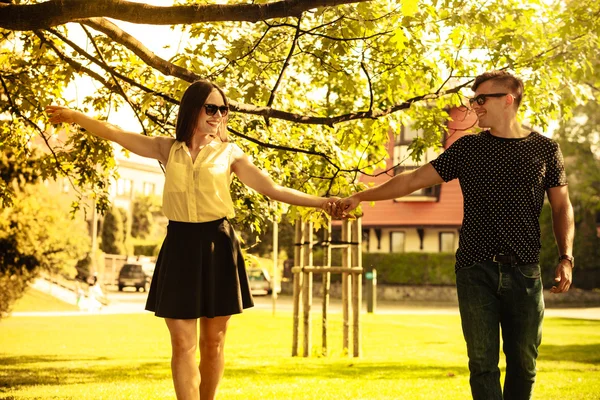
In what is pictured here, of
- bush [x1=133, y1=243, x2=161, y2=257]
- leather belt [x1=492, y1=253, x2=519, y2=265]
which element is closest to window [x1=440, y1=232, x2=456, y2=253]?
bush [x1=133, y1=243, x2=161, y2=257]

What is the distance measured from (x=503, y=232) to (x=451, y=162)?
1.76 feet

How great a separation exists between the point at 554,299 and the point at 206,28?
131 feet

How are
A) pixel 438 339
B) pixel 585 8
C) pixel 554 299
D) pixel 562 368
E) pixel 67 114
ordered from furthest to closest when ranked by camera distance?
pixel 554 299 < pixel 438 339 < pixel 562 368 < pixel 585 8 < pixel 67 114

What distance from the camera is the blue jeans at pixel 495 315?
16.7 ft

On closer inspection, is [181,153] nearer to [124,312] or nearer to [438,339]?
[438,339]

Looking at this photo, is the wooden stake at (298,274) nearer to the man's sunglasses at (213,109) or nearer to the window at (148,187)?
the man's sunglasses at (213,109)

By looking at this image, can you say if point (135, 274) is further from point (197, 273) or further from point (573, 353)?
point (197, 273)

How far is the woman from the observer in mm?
5266

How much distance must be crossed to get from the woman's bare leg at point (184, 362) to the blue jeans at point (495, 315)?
1.57 metres

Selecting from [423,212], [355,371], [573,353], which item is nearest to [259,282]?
[423,212]

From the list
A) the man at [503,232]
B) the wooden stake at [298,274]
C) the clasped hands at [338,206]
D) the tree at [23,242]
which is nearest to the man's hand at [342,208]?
the clasped hands at [338,206]

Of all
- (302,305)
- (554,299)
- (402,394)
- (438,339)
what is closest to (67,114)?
(402,394)

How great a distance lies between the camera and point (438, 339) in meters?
22.2

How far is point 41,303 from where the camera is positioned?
4350cm
